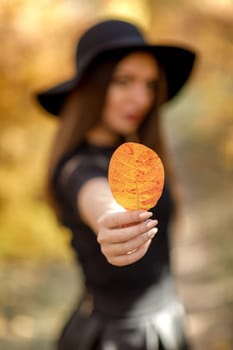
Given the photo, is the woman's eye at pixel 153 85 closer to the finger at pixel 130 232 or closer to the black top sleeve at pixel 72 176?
the black top sleeve at pixel 72 176

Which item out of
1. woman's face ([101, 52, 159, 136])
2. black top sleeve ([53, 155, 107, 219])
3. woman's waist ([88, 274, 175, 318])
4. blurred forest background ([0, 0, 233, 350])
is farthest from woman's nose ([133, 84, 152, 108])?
blurred forest background ([0, 0, 233, 350])

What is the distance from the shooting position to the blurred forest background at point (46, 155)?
57.2 inches

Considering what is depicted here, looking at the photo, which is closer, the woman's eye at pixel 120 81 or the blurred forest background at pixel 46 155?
the woman's eye at pixel 120 81

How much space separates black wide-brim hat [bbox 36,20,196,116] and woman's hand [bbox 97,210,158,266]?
441mm

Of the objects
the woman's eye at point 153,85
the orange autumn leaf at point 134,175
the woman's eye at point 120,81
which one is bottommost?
the woman's eye at point 153,85

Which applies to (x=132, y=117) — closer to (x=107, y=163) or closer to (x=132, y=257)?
(x=107, y=163)

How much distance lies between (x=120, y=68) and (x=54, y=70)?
23.9 inches

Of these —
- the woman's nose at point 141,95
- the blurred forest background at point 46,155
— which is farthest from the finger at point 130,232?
the blurred forest background at point 46,155

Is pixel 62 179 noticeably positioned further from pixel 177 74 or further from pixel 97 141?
pixel 177 74

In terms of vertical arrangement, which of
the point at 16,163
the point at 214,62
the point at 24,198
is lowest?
the point at 24,198

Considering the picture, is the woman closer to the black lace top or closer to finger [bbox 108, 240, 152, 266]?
the black lace top

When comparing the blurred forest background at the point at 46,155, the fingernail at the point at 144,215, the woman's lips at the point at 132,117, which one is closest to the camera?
the fingernail at the point at 144,215

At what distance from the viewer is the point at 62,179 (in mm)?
944

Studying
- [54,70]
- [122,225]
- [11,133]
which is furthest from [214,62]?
[122,225]
